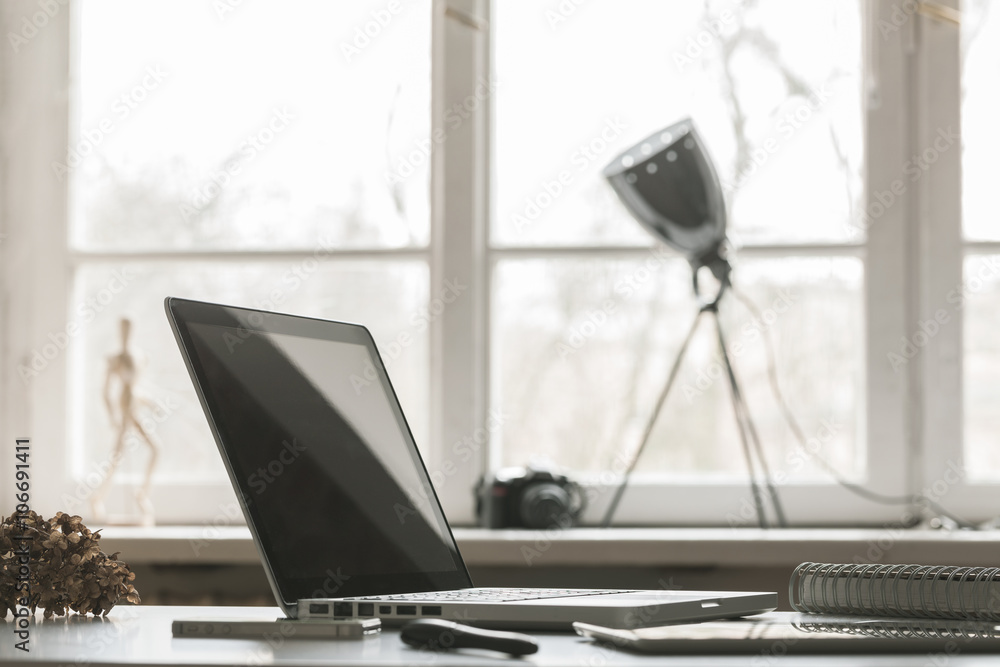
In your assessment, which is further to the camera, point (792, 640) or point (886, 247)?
point (886, 247)

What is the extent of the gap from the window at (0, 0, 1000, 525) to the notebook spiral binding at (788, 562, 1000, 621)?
96 cm

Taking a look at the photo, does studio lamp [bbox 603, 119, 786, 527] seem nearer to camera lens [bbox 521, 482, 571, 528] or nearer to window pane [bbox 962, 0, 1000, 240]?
camera lens [bbox 521, 482, 571, 528]

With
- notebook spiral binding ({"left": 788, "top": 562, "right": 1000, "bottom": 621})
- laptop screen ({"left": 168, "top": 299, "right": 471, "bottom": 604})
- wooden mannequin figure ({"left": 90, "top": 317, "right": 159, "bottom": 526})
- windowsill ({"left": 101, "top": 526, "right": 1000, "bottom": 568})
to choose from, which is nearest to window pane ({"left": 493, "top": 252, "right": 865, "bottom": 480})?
windowsill ({"left": 101, "top": 526, "right": 1000, "bottom": 568})

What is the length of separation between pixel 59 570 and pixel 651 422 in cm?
115

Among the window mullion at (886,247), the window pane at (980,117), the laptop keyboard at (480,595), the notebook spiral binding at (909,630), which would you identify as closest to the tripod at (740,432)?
the window mullion at (886,247)

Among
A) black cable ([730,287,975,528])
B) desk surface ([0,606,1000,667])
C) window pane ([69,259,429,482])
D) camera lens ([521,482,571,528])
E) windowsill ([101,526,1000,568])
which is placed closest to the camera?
desk surface ([0,606,1000,667])

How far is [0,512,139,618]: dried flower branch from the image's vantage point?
0.91 m

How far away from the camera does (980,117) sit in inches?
74.4

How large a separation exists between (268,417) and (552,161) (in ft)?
3.88

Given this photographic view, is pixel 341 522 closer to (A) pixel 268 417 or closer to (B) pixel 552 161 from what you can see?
(A) pixel 268 417

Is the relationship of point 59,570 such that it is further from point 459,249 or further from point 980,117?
point 980,117

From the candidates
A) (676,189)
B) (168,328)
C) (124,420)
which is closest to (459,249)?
(676,189)

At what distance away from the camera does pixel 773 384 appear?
74.7 inches

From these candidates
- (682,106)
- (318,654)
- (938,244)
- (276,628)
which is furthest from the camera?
(682,106)
